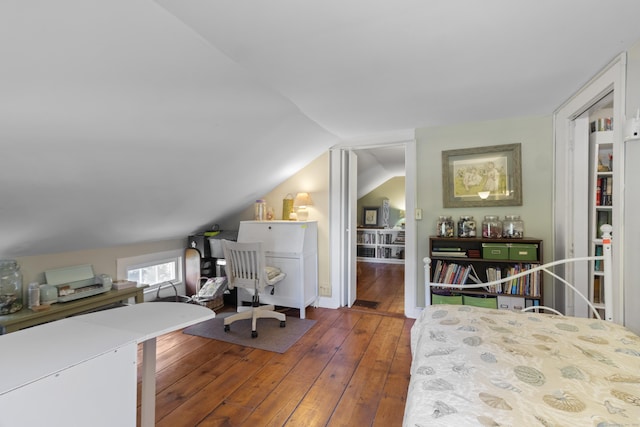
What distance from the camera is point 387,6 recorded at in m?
1.28

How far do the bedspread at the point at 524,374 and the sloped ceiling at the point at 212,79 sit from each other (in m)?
1.52

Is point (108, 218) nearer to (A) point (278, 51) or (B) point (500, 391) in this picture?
(A) point (278, 51)

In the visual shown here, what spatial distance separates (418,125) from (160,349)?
331 centimetres

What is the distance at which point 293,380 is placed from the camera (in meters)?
2.06

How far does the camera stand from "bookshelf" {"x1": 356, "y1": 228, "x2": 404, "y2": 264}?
6559mm

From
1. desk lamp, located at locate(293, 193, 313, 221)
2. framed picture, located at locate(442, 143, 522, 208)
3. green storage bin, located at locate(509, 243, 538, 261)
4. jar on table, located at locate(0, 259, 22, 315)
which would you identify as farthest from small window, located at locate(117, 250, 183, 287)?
green storage bin, located at locate(509, 243, 538, 261)

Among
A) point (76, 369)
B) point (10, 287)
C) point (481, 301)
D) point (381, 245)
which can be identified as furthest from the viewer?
point (381, 245)

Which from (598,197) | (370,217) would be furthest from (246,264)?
(370,217)

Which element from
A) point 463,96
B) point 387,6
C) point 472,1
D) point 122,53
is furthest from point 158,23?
point 463,96

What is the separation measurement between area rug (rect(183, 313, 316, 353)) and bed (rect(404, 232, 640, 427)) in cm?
152

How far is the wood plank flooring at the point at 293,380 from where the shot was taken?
1.71m

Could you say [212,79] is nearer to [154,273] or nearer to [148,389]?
[148,389]

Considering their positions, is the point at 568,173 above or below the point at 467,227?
above

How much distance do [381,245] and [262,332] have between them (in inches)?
173
